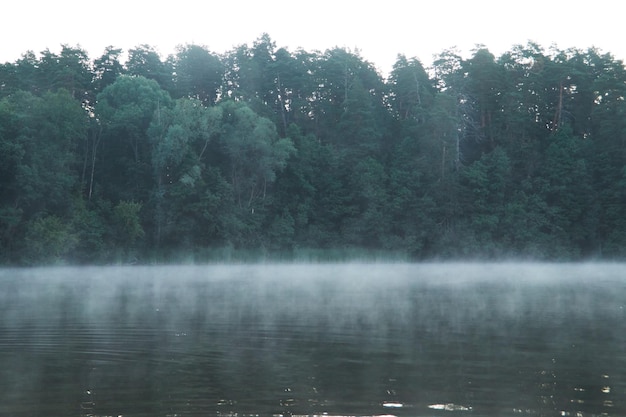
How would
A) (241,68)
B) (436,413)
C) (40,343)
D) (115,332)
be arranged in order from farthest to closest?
1. (241,68)
2. (115,332)
3. (40,343)
4. (436,413)

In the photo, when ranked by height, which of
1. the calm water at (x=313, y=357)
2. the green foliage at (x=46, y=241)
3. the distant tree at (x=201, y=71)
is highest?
the distant tree at (x=201, y=71)

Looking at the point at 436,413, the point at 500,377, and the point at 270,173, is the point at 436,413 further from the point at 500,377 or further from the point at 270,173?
the point at 270,173

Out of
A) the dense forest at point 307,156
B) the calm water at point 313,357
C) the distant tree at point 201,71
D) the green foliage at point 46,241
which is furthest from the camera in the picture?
the distant tree at point 201,71

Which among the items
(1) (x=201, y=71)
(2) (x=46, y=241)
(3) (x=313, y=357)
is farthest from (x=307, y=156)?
(3) (x=313, y=357)

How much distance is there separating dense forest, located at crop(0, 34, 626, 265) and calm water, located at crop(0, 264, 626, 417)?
3405cm

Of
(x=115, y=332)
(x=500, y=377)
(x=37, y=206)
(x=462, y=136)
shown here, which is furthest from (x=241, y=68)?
(x=500, y=377)

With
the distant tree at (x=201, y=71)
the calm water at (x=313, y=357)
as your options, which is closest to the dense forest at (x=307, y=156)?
the distant tree at (x=201, y=71)

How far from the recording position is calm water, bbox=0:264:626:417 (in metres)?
10.2

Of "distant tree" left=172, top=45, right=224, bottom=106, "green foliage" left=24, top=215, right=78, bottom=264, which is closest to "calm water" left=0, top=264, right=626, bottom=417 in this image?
Answer: "green foliage" left=24, top=215, right=78, bottom=264

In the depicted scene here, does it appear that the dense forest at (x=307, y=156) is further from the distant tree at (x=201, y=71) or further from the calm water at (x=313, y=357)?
the calm water at (x=313, y=357)

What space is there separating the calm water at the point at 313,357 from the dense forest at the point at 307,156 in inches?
1341

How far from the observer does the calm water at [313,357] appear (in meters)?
10.2

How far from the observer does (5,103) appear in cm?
5734

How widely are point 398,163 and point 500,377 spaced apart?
6293cm
